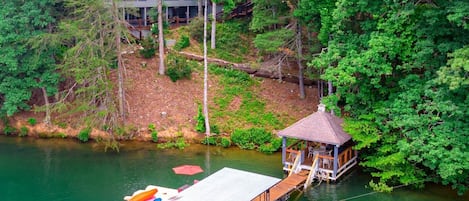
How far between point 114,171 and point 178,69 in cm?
970

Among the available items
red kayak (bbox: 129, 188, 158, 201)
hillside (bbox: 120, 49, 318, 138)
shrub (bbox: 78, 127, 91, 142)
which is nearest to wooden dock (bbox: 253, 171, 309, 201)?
red kayak (bbox: 129, 188, 158, 201)

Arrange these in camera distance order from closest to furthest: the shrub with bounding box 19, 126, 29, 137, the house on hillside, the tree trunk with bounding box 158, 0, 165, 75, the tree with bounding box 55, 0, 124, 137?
the tree with bounding box 55, 0, 124, 137, the shrub with bounding box 19, 126, 29, 137, the tree trunk with bounding box 158, 0, 165, 75, the house on hillside

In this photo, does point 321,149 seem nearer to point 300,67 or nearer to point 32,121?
point 300,67

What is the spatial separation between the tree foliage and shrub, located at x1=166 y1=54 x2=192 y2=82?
11165mm

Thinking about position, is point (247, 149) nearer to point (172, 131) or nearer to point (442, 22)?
point (172, 131)

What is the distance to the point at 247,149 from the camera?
3148 centimetres

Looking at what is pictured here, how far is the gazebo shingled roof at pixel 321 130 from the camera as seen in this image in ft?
86.8

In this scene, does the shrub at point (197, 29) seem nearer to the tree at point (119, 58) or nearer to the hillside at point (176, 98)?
the hillside at point (176, 98)

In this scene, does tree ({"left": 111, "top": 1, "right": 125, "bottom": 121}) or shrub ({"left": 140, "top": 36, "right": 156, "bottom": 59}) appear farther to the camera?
shrub ({"left": 140, "top": 36, "right": 156, "bottom": 59})

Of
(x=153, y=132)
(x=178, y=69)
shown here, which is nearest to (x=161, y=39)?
(x=178, y=69)

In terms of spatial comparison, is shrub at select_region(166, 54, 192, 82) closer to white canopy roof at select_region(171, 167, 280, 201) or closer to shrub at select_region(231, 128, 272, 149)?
shrub at select_region(231, 128, 272, 149)

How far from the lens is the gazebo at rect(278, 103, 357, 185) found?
2667cm

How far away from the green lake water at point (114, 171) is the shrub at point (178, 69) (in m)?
5.62

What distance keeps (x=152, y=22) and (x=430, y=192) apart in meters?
24.0
